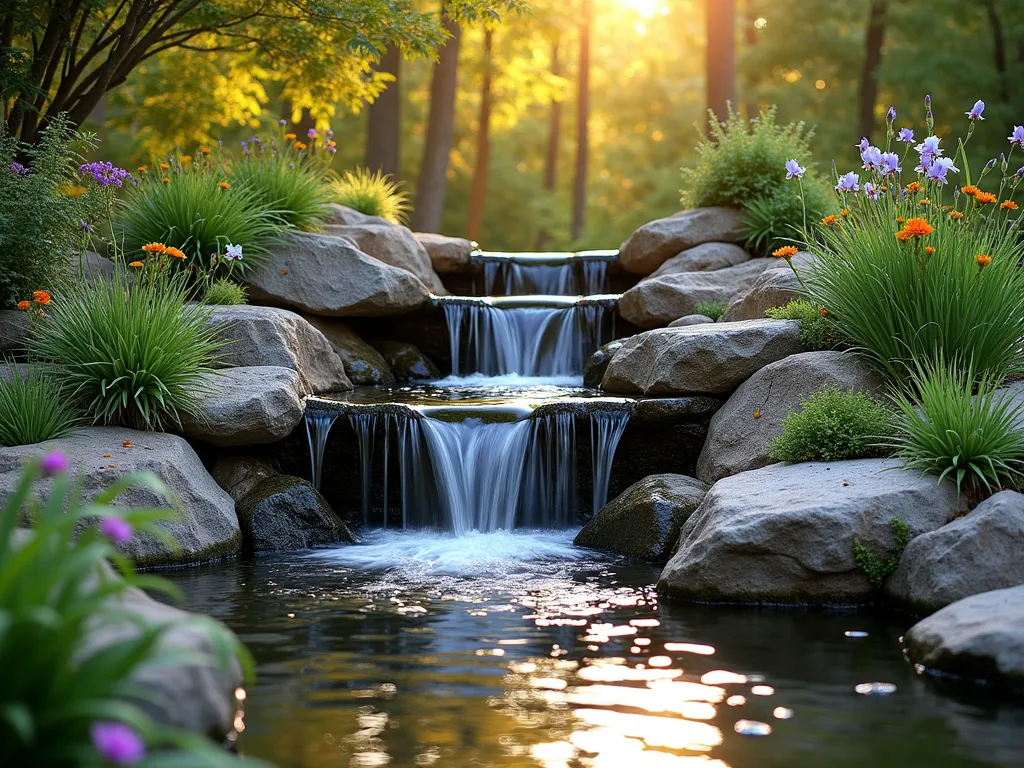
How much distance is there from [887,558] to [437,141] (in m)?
15.8

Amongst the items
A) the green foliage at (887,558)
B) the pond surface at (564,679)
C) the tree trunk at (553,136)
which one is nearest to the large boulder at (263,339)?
the pond surface at (564,679)

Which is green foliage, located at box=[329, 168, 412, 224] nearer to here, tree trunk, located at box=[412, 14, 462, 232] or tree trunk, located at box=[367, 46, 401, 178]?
tree trunk, located at box=[367, 46, 401, 178]

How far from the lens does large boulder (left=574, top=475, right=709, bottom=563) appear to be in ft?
24.5

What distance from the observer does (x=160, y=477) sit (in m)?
7.37

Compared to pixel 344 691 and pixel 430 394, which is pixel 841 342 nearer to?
pixel 430 394

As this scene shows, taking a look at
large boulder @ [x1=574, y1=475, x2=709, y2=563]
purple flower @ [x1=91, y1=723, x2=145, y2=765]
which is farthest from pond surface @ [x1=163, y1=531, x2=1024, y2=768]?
purple flower @ [x1=91, y1=723, x2=145, y2=765]

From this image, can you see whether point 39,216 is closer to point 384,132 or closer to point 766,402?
point 766,402

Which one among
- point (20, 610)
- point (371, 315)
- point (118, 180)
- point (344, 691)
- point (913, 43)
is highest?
point (913, 43)

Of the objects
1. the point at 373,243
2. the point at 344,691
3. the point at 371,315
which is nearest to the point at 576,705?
the point at 344,691

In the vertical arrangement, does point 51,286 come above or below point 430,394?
above

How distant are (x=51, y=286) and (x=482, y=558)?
15.2ft

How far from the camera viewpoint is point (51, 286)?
30.6ft

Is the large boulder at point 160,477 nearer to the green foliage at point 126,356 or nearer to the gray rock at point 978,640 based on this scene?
the green foliage at point 126,356

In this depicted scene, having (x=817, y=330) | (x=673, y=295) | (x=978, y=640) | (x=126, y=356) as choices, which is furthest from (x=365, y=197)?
(x=978, y=640)
